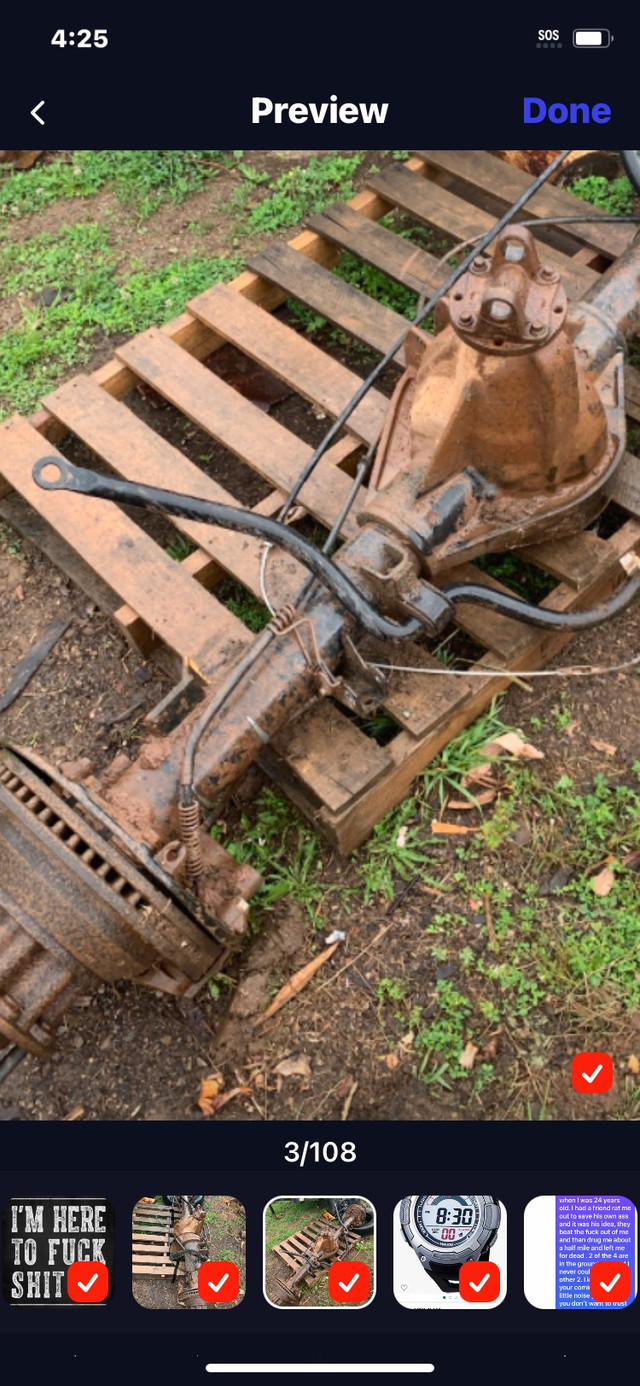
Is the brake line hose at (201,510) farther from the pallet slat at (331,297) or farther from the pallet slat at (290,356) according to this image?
the pallet slat at (331,297)

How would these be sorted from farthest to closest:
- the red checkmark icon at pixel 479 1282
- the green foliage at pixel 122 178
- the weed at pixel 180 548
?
the green foliage at pixel 122 178, the weed at pixel 180 548, the red checkmark icon at pixel 479 1282

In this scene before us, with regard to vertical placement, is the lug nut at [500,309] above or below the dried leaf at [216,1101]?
above

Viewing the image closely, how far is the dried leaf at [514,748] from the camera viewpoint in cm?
282

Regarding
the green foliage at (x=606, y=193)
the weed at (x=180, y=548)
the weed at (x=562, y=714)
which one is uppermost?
the green foliage at (x=606, y=193)

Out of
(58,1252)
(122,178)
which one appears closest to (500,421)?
(58,1252)

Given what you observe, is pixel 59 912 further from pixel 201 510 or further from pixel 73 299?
pixel 73 299

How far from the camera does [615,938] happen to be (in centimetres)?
262

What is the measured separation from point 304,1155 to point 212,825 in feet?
3.19

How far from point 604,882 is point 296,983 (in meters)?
0.81

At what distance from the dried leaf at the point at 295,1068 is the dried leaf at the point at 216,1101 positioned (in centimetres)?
9

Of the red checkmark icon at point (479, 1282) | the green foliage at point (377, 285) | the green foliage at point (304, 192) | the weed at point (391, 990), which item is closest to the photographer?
the red checkmark icon at point (479, 1282)

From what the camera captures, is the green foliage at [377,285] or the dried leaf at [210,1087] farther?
the green foliage at [377,285]

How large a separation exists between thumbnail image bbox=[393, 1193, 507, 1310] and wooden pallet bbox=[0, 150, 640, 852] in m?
0.92
